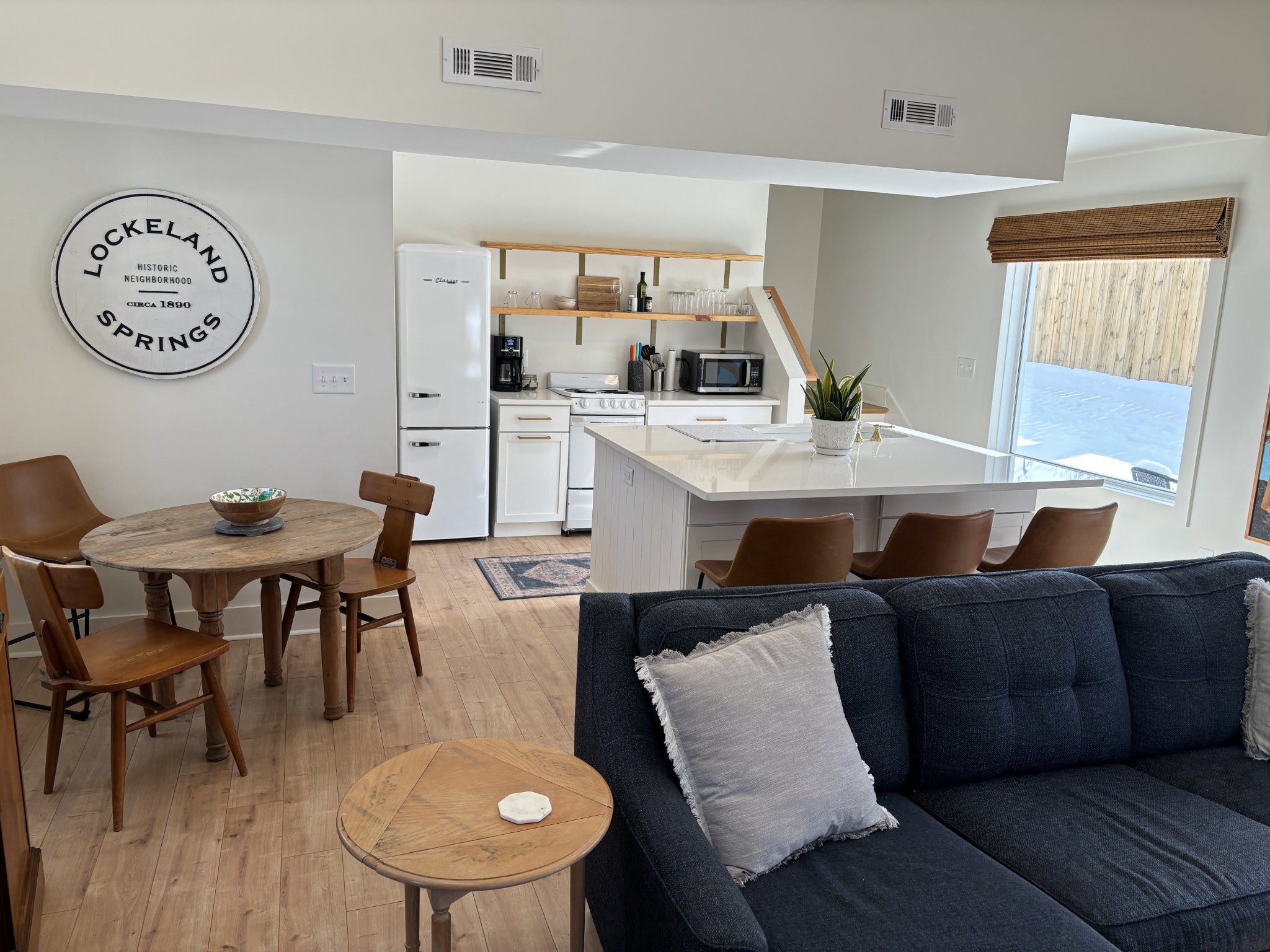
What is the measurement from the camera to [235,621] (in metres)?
4.03

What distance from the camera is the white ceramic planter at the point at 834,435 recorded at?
3.91 meters

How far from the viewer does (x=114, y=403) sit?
3.76 m

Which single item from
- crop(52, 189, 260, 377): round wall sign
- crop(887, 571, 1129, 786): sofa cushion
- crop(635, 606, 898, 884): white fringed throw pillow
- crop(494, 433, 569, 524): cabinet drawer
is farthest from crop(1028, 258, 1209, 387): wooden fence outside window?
crop(52, 189, 260, 377): round wall sign

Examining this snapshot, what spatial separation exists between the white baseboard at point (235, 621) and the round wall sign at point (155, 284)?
1.03m

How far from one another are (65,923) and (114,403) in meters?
2.18

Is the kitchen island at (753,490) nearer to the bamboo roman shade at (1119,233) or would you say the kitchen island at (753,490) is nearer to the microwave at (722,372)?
the bamboo roman shade at (1119,233)

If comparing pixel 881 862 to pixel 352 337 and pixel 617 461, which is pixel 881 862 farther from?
pixel 352 337

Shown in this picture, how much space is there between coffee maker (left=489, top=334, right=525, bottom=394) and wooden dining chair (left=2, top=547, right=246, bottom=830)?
131 inches

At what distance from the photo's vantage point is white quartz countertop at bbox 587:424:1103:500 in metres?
3.33

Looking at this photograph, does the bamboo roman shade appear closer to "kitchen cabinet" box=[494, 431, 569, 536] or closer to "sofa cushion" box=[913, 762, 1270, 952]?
"kitchen cabinet" box=[494, 431, 569, 536]

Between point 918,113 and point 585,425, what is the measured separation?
281 cm

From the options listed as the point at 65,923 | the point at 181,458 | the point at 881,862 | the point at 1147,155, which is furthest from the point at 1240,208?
the point at 65,923

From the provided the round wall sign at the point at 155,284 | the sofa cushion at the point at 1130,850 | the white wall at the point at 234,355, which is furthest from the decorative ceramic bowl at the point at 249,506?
the sofa cushion at the point at 1130,850

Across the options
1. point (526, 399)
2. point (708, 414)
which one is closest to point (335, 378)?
point (526, 399)
